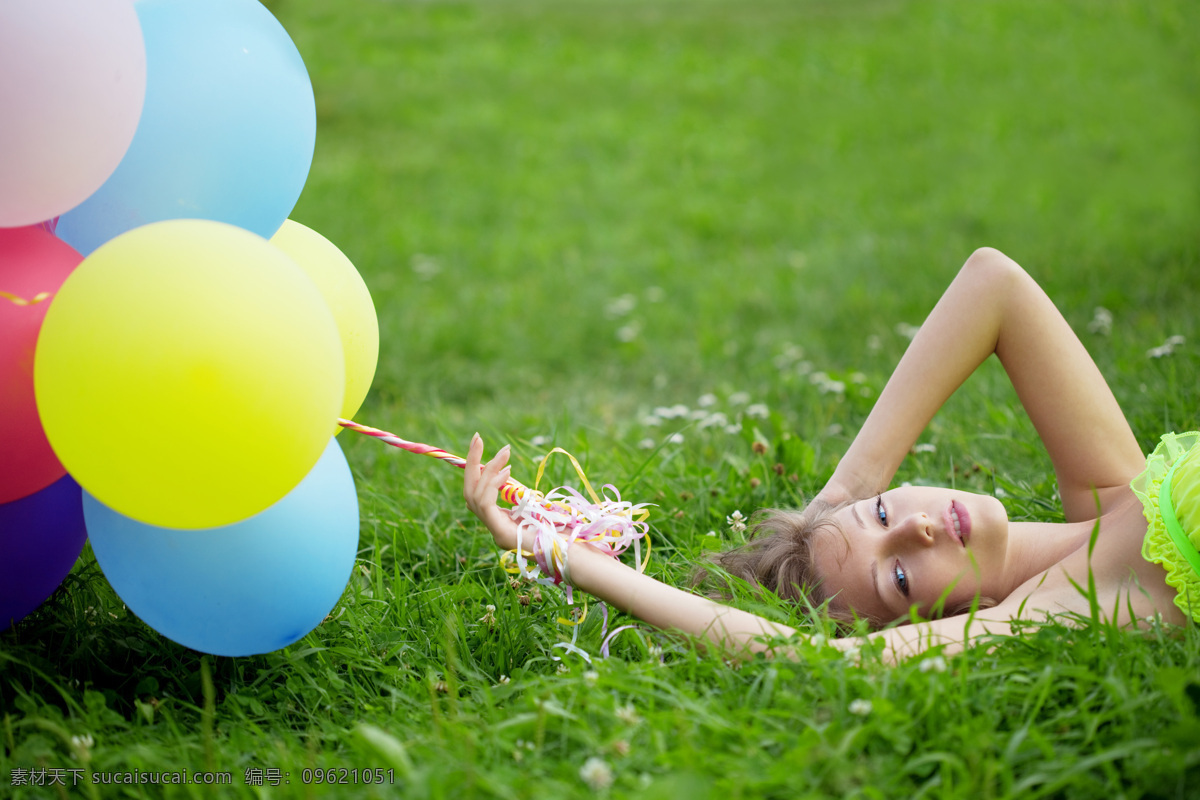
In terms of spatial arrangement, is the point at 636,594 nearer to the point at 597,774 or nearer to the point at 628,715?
the point at 628,715

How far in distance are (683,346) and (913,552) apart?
2659 mm

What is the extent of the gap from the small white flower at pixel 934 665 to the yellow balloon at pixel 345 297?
46.5 inches

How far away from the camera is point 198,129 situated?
1.64m

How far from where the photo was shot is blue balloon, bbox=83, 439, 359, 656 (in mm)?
1598

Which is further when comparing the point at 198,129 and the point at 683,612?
the point at 683,612

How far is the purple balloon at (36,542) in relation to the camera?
1.73 m

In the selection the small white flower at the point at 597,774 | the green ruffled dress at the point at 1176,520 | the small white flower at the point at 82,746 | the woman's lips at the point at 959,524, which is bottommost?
the small white flower at the point at 82,746

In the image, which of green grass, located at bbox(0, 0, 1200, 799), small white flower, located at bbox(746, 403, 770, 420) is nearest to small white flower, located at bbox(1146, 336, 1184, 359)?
green grass, located at bbox(0, 0, 1200, 799)

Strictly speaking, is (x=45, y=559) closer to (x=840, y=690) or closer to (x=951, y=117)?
(x=840, y=690)

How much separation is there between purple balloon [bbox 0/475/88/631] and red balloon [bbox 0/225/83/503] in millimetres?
110

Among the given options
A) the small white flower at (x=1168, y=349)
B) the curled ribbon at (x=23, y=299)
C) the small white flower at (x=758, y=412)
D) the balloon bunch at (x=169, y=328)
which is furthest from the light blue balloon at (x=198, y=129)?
the small white flower at (x=1168, y=349)

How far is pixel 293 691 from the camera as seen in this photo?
184 cm

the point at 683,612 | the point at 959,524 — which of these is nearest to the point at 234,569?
the point at 683,612

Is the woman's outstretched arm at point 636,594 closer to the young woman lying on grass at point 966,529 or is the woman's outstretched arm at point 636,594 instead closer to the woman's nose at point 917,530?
the young woman lying on grass at point 966,529
